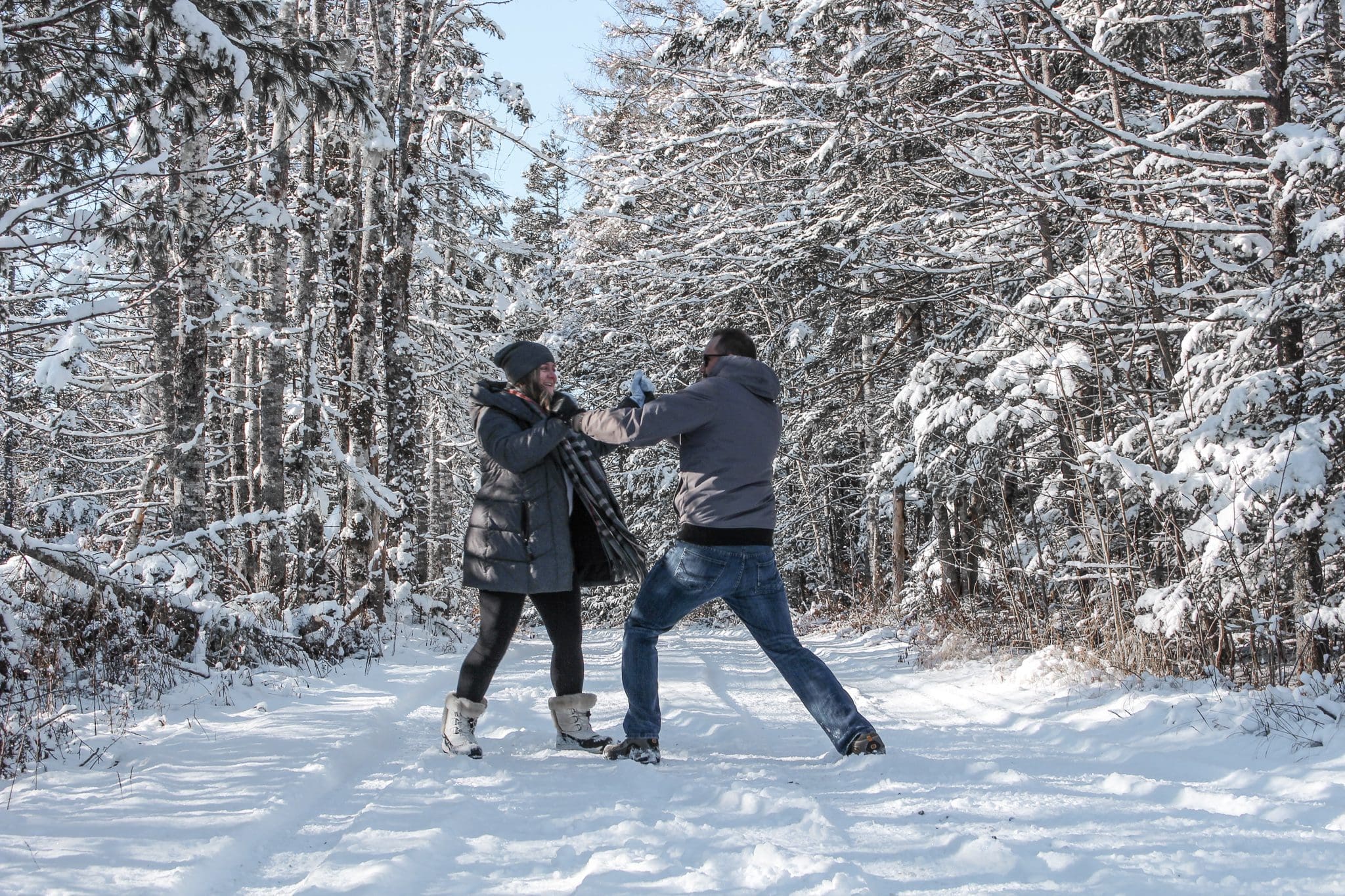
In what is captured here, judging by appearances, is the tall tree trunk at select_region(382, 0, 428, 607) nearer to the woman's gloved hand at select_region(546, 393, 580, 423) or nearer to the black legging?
the black legging

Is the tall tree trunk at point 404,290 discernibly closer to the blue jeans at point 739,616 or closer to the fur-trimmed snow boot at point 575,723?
the fur-trimmed snow boot at point 575,723

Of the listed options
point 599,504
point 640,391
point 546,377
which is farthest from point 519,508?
point 640,391

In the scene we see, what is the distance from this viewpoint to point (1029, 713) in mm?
5035

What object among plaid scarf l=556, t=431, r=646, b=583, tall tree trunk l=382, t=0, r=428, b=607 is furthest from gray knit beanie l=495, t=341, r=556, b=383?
tall tree trunk l=382, t=0, r=428, b=607

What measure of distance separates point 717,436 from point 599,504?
745 millimetres

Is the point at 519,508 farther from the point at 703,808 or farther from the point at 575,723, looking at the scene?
the point at 703,808

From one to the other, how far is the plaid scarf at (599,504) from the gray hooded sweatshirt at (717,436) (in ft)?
0.82

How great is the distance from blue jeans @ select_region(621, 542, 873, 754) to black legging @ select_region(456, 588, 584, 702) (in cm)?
33

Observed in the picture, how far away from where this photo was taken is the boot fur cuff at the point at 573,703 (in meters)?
4.45

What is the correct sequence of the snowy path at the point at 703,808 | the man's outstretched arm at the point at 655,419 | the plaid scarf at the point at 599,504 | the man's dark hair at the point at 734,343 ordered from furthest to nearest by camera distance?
the plaid scarf at the point at 599,504
the man's dark hair at the point at 734,343
the man's outstretched arm at the point at 655,419
the snowy path at the point at 703,808

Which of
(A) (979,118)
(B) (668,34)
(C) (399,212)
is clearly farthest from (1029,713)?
(B) (668,34)

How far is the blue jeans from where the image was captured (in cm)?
409

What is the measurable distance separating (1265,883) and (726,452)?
2.49m

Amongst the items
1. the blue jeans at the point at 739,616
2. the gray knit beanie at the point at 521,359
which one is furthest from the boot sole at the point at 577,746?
the gray knit beanie at the point at 521,359
